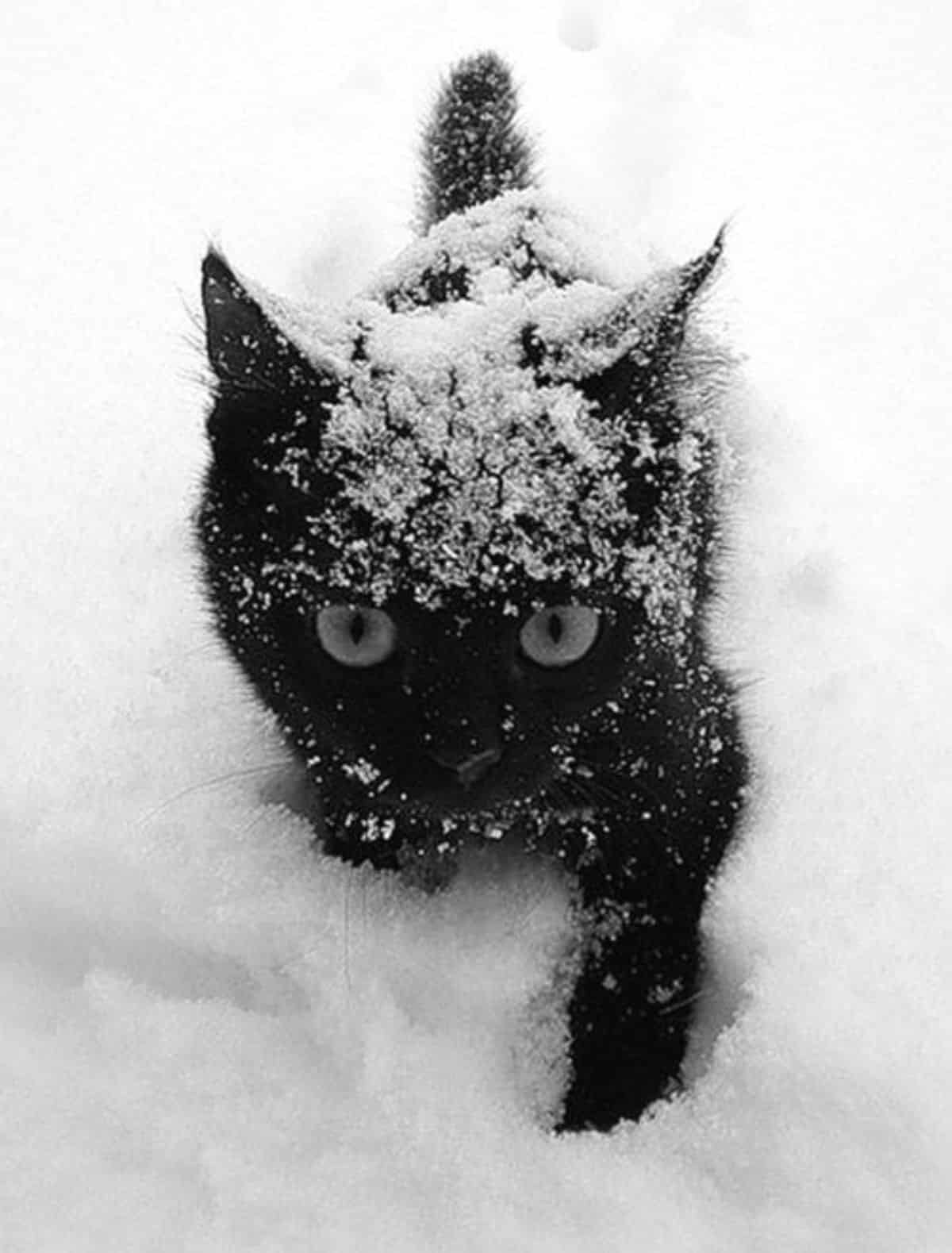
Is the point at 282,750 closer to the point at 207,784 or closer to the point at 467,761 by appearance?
the point at 207,784

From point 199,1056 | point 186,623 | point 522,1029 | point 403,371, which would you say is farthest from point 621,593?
point 186,623

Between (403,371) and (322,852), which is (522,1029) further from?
(403,371)

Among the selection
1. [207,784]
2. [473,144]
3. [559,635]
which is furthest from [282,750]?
[473,144]

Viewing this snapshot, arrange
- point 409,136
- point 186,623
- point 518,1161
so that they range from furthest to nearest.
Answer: point 409,136 → point 186,623 → point 518,1161

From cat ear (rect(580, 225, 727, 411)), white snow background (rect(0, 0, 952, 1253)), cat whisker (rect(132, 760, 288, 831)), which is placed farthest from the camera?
cat whisker (rect(132, 760, 288, 831))

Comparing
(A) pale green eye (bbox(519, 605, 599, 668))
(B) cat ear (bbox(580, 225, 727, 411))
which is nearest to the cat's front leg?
(A) pale green eye (bbox(519, 605, 599, 668))

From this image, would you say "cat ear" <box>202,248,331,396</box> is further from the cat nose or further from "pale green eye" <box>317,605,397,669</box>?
the cat nose
